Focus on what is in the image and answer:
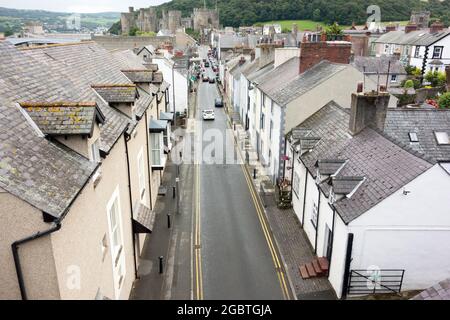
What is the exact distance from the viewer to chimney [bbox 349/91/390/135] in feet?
54.7

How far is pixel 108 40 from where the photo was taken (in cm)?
7412

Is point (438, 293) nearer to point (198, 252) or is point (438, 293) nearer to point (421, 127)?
point (198, 252)

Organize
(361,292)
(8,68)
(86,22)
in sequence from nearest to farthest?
(8,68), (361,292), (86,22)

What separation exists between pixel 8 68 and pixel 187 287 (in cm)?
1036

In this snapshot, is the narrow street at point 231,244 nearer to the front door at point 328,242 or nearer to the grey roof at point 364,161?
the front door at point 328,242

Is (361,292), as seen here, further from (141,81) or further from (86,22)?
(86,22)

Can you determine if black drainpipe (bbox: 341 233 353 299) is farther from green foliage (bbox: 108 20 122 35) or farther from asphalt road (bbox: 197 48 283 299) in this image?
green foliage (bbox: 108 20 122 35)

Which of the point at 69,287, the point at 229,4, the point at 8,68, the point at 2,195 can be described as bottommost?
the point at 69,287

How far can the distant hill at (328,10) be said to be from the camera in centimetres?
13362

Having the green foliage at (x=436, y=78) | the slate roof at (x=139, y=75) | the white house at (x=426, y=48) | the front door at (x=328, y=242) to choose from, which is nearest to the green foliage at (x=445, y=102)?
the green foliage at (x=436, y=78)

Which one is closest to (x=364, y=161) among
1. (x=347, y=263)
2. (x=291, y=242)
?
(x=347, y=263)

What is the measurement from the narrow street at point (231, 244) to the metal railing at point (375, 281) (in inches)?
107

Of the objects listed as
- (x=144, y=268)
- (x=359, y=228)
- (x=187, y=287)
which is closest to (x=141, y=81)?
(x=144, y=268)

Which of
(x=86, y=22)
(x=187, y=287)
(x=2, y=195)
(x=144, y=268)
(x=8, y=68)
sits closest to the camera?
(x=2, y=195)
